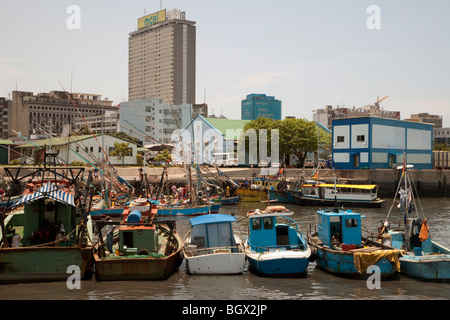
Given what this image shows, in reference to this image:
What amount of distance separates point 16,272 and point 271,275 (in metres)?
10.8

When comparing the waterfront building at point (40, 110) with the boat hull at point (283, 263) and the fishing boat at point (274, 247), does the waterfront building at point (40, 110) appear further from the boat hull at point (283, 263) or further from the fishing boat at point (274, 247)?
the boat hull at point (283, 263)

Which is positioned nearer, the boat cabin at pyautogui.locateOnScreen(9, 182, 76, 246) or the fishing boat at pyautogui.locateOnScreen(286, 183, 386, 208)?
the boat cabin at pyautogui.locateOnScreen(9, 182, 76, 246)

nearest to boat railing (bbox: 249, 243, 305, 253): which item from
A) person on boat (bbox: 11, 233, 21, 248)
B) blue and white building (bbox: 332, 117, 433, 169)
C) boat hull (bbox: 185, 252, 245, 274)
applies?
boat hull (bbox: 185, 252, 245, 274)

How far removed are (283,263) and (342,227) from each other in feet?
12.0

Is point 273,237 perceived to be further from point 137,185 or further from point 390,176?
point 390,176

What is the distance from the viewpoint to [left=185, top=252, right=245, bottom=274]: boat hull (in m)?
21.3

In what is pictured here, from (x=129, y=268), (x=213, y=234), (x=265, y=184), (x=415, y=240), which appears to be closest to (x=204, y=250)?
(x=213, y=234)

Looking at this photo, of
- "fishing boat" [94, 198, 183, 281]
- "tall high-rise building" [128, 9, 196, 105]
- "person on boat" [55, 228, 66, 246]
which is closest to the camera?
"person on boat" [55, 228, 66, 246]

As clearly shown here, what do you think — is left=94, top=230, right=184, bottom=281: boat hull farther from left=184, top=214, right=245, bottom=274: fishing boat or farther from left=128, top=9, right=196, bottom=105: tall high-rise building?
left=128, top=9, right=196, bottom=105: tall high-rise building

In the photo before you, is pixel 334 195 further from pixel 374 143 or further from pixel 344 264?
pixel 344 264

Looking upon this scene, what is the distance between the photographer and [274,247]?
73.7 ft

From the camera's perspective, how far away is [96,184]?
59.2 m

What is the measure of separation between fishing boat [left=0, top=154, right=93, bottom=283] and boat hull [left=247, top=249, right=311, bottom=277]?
7491 mm
